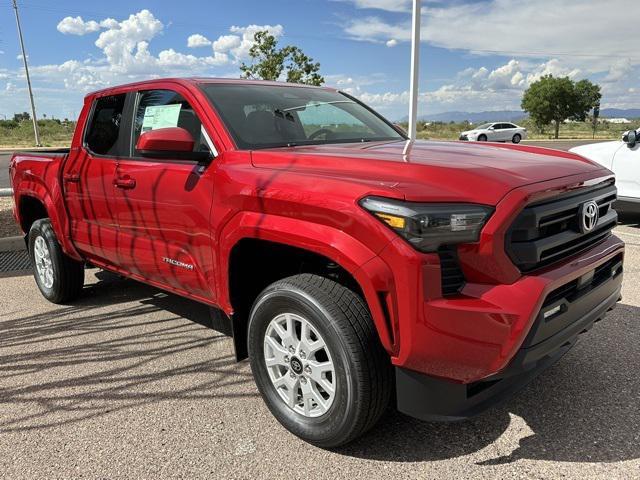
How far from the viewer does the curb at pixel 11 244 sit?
7004mm

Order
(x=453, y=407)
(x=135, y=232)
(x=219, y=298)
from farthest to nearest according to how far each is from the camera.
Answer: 1. (x=135, y=232)
2. (x=219, y=298)
3. (x=453, y=407)

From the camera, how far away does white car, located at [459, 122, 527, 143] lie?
3451 cm

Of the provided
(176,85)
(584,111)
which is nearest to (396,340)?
(176,85)

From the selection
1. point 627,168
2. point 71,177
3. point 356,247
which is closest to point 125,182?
point 71,177

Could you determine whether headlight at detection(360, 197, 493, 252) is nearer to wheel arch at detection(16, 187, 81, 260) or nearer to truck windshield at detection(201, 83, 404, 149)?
truck windshield at detection(201, 83, 404, 149)

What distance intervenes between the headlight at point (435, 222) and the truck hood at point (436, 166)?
1.6 inches

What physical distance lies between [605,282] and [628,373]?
972 millimetres

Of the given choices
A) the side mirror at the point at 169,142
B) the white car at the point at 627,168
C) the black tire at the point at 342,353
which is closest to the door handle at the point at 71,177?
the side mirror at the point at 169,142

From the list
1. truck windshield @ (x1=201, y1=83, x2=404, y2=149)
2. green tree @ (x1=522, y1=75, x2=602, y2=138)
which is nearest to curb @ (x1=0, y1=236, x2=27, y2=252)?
truck windshield @ (x1=201, y1=83, x2=404, y2=149)

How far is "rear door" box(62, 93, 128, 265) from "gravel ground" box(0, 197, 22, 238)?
3.69 m

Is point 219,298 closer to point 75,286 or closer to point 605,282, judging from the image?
point 605,282

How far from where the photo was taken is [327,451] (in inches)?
103

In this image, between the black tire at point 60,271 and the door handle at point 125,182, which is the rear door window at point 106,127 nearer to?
the door handle at point 125,182

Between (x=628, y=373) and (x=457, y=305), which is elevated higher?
(x=457, y=305)
